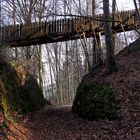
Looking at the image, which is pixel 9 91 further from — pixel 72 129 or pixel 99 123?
pixel 99 123

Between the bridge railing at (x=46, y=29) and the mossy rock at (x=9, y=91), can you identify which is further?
the bridge railing at (x=46, y=29)

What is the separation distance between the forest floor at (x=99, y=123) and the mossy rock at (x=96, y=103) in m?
0.29

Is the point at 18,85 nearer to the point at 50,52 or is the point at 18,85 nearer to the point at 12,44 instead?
the point at 12,44

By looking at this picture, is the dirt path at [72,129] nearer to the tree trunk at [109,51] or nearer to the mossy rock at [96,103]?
→ the mossy rock at [96,103]

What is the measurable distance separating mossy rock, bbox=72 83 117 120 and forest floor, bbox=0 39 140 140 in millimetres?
285

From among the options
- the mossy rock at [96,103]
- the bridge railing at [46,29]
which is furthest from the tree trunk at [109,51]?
the bridge railing at [46,29]

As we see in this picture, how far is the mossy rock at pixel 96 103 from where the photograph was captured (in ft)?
51.2

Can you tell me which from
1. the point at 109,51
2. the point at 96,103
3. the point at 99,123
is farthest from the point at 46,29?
the point at 99,123

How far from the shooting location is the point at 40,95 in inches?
→ 916

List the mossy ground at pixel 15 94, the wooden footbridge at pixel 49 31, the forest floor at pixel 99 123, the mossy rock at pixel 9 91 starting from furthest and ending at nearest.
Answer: the wooden footbridge at pixel 49 31
the mossy ground at pixel 15 94
the mossy rock at pixel 9 91
the forest floor at pixel 99 123

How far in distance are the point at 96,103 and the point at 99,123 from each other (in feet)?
4.91

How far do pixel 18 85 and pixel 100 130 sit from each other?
6.67 metres

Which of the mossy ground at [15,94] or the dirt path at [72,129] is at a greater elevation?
the mossy ground at [15,94]

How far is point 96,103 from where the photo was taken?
1647 cm
